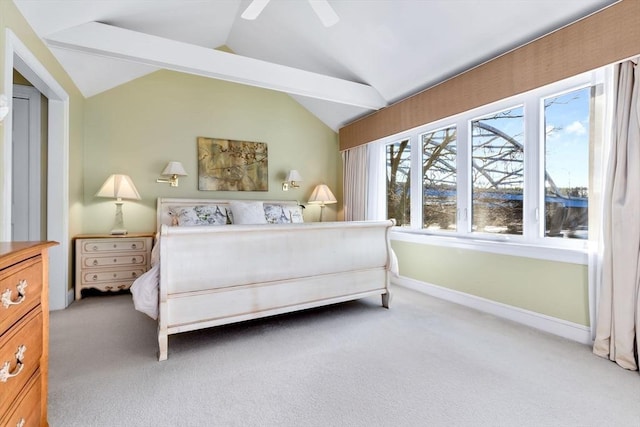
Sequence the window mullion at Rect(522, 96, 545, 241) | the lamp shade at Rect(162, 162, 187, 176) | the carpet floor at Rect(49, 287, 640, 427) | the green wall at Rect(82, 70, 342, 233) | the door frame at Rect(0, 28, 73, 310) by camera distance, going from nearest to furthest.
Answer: the carpet floor at Rect(49, 287, 640, 427), the window mullion at Rect(522, 96, 545, 241), the door frame at Rect(0, 28, 73, 310), the green wall at Rect(82, 70, 342, 233), the lamp shade at Rect(162, 162, 187, 176)

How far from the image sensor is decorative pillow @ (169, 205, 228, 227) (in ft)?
12.6

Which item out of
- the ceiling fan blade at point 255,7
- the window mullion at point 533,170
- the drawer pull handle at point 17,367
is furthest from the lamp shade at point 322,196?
the drawer pull handle at point 17,367

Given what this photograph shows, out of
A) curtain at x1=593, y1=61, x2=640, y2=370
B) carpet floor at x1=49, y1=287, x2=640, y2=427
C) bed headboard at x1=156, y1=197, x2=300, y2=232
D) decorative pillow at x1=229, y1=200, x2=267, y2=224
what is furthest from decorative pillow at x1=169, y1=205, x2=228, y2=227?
curtain at x1=593, y1=61, x2=640, y2=370

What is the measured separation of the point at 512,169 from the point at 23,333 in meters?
3.46

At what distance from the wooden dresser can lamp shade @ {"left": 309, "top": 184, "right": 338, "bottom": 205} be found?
3.85 meters

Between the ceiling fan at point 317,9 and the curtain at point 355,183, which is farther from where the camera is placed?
the curtain at point 355,183

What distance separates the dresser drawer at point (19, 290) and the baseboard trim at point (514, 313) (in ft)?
10.7

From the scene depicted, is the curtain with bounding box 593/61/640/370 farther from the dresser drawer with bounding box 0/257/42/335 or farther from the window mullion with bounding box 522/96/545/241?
the dresser drawer with bounding box 0/257/42/335

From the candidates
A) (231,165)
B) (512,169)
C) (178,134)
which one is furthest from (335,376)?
(178,134)

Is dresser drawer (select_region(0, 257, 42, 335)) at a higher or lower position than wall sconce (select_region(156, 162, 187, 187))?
lower

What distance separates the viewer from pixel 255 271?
244cm

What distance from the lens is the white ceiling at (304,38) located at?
250 cm

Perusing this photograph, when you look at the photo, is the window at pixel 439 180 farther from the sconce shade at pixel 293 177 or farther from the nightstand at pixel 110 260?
the nightstand at pixel 110 260

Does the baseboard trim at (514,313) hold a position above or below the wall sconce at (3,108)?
below
